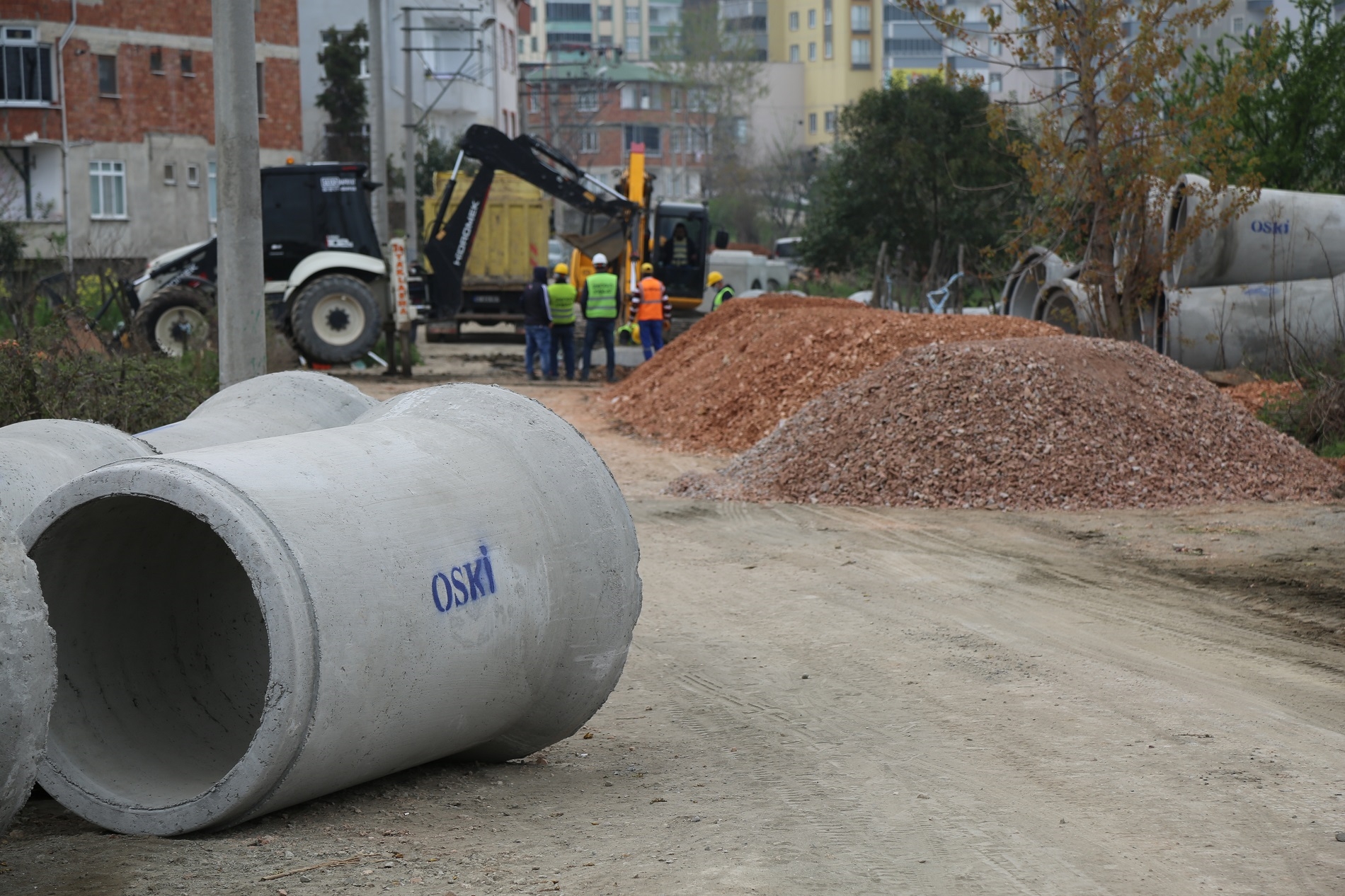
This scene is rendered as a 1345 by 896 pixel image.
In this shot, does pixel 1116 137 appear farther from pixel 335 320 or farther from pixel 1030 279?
pixel 335 320

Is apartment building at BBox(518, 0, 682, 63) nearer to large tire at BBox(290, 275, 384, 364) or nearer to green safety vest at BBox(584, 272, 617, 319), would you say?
green safety vest at BBox(584, 272, 617, 319)

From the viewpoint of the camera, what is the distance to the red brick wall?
39969 mm

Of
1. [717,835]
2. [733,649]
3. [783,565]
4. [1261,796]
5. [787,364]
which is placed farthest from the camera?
[787,364]

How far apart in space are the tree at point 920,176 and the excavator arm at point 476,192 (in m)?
12.6

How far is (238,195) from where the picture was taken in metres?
10.1

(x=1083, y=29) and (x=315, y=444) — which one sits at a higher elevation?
(x=1083, y=29)

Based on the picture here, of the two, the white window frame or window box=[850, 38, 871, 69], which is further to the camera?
window box=[850, 38, 871, 69]

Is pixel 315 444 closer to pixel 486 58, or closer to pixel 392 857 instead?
pixel 392 857

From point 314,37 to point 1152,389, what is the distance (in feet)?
144

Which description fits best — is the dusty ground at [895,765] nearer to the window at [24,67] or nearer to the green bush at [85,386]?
the green bush at [85,386]

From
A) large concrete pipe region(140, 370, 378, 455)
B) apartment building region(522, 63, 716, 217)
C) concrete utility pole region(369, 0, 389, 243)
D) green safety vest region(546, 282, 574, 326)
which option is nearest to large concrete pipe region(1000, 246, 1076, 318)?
green safety vest region(546, 282, 574, 326)

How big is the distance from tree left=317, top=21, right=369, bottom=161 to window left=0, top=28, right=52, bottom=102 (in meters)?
9.82

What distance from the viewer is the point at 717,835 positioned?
466 cm

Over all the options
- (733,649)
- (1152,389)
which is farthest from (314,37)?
(733,649)
